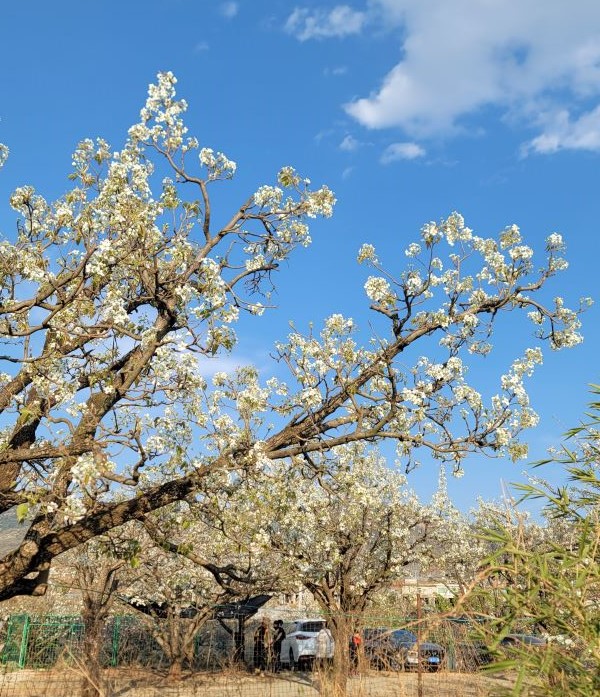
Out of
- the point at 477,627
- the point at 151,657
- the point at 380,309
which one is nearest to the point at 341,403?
the point at 380,309

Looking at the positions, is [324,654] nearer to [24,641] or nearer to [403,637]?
[403,637]

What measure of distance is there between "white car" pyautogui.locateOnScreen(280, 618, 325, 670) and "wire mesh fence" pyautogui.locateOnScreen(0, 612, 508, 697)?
0.14 ft

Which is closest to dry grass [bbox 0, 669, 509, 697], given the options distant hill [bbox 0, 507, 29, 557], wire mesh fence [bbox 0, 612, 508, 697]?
wire mesh fence [bbox 0, 612, 508, 697]

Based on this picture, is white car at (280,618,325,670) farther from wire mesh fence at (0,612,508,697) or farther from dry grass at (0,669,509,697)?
dry grass at (0,669,509,697)

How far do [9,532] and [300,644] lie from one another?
1529cm

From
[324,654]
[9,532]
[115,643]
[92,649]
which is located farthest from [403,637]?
[9,532]

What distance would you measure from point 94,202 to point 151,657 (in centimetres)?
1622

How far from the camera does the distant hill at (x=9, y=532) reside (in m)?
12.7

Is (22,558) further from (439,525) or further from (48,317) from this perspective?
(439,525)

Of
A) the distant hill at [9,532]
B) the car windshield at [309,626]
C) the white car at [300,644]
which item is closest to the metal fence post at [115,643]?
the distant hill at [9,532]

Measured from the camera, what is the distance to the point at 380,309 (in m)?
11.1

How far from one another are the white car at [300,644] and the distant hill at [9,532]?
13156 mm

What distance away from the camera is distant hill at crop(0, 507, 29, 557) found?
1270cm

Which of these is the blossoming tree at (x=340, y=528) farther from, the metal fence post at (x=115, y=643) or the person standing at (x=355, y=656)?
the metal fence post at (x=115, y=643)
